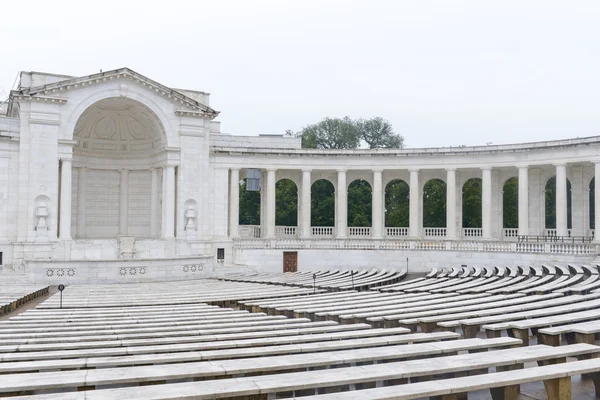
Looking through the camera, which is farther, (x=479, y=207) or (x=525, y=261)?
(x=479, y=207)

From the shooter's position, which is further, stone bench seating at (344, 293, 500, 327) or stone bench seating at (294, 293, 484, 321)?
stone bench seating at (294, 293, 484, 321)

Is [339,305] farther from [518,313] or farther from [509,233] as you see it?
[509,233]

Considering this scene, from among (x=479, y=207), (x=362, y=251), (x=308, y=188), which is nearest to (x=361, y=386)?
(x=362, y=251)

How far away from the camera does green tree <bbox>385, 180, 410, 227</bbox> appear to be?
89125mm

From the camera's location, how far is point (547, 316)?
18.1 meters

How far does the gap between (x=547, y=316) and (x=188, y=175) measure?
4268cm

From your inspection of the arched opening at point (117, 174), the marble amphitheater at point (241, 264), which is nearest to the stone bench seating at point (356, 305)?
the marble amphitheater at point (241, 264)

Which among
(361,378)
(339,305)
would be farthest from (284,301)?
(361,378)

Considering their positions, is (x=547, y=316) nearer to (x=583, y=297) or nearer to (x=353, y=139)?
(x=583, y=297)

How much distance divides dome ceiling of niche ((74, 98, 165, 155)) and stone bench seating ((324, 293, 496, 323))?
129 feet

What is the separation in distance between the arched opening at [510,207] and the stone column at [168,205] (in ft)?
153

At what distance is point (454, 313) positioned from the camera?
61.9ft

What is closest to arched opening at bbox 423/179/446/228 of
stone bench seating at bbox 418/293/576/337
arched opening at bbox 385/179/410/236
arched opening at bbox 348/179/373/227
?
arched opening at bbox 385/179/410/236

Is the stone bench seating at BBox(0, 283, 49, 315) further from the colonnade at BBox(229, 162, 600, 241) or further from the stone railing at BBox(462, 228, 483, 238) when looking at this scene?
the stone railing at BBox(462, 228, 483, 238)
